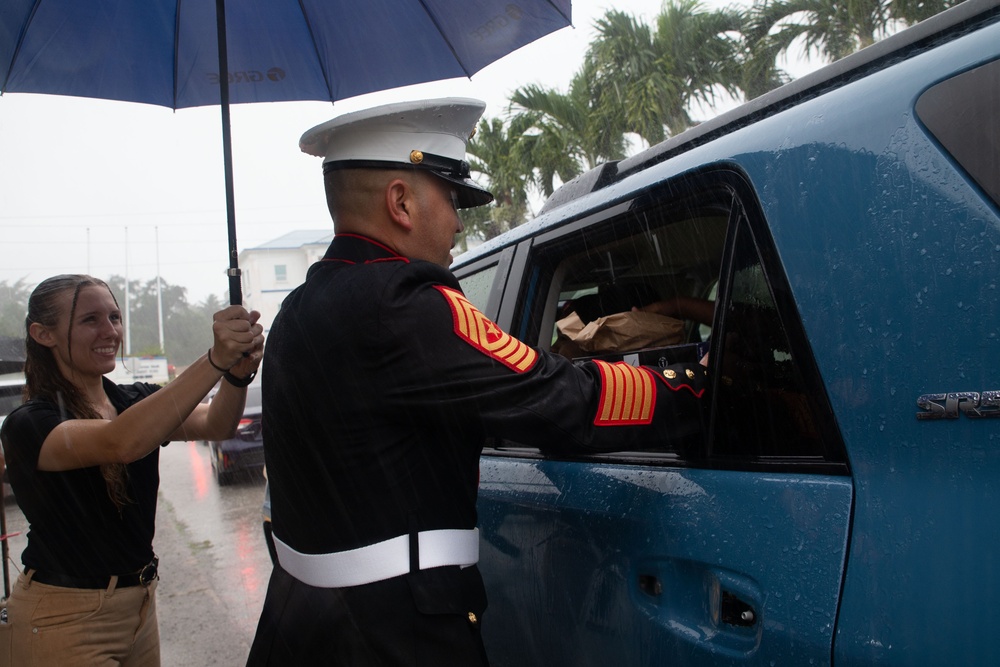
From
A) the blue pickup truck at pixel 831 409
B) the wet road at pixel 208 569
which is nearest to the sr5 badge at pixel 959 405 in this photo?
the blue pickup truck at pixel 831 409

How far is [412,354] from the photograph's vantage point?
131 cm

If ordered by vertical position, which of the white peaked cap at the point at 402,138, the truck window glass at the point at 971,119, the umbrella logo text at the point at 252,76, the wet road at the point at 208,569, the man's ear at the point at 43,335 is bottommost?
the wet road at the point at 208,569

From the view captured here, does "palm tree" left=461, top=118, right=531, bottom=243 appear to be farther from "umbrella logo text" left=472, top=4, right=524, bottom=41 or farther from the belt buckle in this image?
the belt buckle

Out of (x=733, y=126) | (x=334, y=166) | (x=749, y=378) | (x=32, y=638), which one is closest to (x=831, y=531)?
(x=749, y=378)

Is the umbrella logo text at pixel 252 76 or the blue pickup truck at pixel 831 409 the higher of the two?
the umbrella logo text at pixel 252 76

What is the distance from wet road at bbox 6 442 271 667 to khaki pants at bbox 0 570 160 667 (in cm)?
191

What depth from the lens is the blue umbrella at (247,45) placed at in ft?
6.61

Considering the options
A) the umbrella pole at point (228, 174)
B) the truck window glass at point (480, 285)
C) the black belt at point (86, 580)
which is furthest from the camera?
the truck window glass at point (480, 285)

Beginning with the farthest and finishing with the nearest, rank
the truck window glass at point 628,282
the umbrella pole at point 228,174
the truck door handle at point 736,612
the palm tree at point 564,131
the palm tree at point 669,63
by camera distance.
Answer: the palm tree at point 564,131 → the palm tree at point 669,63 → the umbrella pole at point 228,174 → the truck window glass at point 628,282 → the truck door handle at point 736,612

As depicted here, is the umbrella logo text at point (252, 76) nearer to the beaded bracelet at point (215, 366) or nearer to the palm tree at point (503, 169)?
the beaded bracelet at point (215, 366)

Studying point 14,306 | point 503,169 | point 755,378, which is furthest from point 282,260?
point 755,378

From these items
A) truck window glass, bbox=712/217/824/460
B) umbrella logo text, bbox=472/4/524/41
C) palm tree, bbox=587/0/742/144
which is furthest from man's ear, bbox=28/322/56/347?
palm tree, bbox=587/0/742/144

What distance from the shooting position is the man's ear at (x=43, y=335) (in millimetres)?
2066

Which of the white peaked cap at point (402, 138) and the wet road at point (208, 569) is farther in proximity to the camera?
the wet road at point (208, 569)
